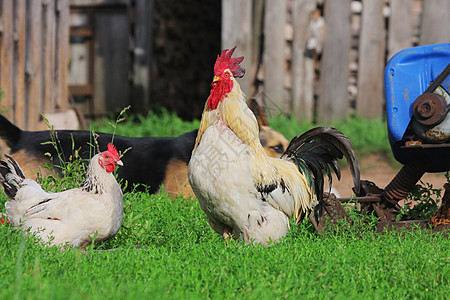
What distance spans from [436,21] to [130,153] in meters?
6.58

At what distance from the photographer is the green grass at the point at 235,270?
314 centimetres

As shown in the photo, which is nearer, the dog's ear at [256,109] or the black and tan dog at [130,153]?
the black and tan dog at [130,153]

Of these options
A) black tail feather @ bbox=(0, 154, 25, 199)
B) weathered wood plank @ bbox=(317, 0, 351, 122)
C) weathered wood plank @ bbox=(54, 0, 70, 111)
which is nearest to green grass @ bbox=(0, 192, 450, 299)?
black tail feather @ bbox=(0, 154, 25, 199)

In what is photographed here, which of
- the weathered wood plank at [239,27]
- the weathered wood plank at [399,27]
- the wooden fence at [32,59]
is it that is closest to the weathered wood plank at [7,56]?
the wooden fence at [32,59]

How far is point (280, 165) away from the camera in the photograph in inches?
191

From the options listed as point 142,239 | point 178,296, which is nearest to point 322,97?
point 142,239

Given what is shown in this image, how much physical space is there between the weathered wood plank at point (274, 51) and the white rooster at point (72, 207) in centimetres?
644

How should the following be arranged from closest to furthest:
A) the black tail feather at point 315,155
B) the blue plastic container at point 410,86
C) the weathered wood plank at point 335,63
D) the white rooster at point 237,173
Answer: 1. the white rooster at point 237,173
2. the black tail feather at point 315,155
3. the blue plastic container at point 410,86
4. the weathered wood plank at point 335,63

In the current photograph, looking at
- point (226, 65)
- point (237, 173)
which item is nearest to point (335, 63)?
point (226, 65)

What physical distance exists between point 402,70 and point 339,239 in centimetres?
163

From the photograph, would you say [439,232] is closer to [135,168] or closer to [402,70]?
[402,70]

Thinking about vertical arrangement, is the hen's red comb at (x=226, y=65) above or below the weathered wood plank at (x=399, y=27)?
below

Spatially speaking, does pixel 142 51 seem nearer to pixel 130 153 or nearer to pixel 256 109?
pixel 256 109

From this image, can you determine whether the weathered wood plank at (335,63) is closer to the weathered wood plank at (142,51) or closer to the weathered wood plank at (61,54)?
the weathered wood plank at (142,51)
